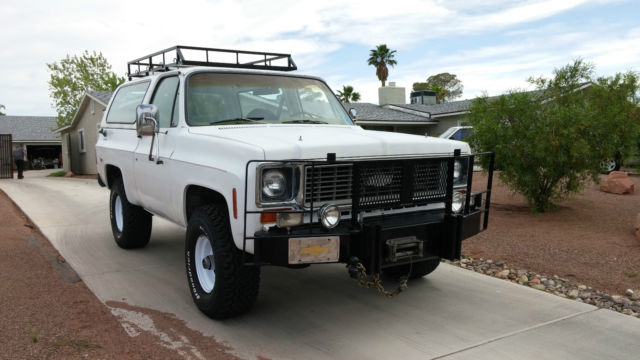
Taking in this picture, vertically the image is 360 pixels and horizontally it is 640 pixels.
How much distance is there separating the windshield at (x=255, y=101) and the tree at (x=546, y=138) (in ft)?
13.9

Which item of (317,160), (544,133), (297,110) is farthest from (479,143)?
(317,160)

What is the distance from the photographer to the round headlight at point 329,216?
3559 millimetres

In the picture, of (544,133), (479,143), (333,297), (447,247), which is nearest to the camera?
(447,247)

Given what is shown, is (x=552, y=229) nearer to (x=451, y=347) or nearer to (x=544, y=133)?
(x=544, y=133)

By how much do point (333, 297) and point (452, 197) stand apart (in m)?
1.53

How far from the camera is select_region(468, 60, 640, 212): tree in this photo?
812 centimetres

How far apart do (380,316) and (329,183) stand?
1404 mm

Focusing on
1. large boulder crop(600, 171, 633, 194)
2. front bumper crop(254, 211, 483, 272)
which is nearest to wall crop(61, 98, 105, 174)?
large boulder crop(600, 171, 633, 194)

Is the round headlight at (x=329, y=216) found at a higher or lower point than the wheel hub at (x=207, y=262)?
higher

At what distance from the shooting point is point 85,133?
1013 inches

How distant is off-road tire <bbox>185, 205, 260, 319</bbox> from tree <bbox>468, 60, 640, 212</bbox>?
5.86 meters

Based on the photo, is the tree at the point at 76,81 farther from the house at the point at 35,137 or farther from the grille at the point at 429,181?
the grille at the point at 429,181

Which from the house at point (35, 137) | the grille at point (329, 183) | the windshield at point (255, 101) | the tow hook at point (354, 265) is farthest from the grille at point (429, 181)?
the house at point (35, 137)

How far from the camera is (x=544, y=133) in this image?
8234 millimetres
